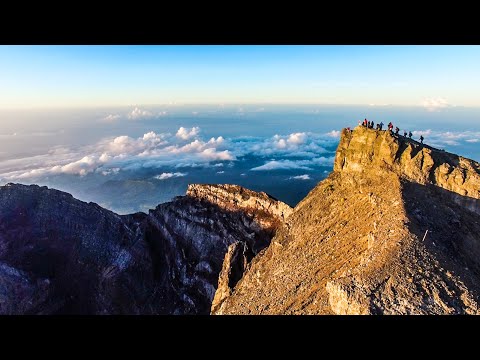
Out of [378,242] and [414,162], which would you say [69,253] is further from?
[414,162]

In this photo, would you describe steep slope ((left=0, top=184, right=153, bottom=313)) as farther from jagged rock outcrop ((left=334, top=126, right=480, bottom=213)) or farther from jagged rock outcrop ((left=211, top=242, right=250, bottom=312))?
jagged rock outcrop ((left=334, top=126, right=480, bottom=213))

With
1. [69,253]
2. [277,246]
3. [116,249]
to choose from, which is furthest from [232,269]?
[69,253]

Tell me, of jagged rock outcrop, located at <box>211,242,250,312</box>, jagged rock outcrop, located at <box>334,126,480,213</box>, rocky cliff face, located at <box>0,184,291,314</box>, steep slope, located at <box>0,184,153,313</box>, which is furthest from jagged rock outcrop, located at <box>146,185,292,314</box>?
jagged rock outcrop, located at <box>334,126,480,213</box>

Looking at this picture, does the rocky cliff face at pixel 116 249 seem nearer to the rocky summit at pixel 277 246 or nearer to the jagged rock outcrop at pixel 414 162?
the rocky summit at pixel 277 246

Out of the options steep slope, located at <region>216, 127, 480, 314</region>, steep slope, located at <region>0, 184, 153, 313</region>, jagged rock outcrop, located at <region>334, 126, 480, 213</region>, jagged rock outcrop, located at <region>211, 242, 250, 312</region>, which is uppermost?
jagged rock outcrop, located at <region>334, 126, 480, 213</region>
